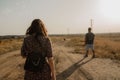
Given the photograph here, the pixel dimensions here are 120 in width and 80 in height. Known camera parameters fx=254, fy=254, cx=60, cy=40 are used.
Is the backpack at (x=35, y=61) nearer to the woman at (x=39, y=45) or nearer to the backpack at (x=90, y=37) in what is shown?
the woman at (x=39, y=45)

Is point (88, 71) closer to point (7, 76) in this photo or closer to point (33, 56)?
point (7, 76)

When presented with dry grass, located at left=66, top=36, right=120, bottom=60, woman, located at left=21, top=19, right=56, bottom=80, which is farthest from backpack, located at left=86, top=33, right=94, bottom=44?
woman, located at left=21, top=19, right=56, bottom=80

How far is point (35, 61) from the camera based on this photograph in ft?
14.5

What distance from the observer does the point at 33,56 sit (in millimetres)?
4418

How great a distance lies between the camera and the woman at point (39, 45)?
447cm

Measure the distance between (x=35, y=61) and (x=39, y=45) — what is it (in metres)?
0.29

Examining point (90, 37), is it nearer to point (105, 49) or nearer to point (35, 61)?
point (105, 49)

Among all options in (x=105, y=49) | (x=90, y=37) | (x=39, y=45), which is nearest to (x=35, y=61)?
(x=39, y=45)

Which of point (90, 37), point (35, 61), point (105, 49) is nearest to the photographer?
point (35, 61)

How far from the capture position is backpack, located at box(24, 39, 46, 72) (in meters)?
4.40

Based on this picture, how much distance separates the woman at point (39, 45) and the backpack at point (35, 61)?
62mm

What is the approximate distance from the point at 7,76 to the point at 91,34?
25.9ft

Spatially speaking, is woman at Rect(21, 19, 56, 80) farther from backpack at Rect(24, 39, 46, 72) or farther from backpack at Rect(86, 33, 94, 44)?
backpack at Rect(86, 33, 94, 44)

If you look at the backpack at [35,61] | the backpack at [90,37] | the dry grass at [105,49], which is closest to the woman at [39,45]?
the backpack at [35,61]
